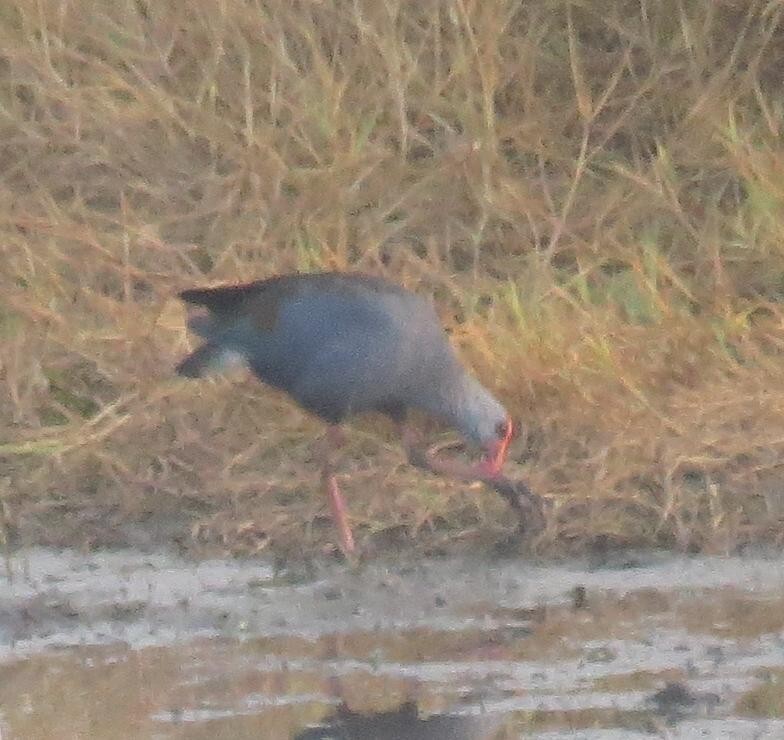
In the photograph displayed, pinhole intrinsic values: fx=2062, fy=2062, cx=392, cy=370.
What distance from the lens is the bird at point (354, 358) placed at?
16.1 feet

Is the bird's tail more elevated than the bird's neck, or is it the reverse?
the bird's tail

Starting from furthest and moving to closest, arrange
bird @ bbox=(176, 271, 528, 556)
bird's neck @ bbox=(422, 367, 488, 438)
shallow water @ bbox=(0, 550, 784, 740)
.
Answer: bird's neck @ bbox=(422, 367, 488, 438), bird @ bbox=(176, 271, 528, 556), shallow water @ bbox=(0, 550, 784, 740)

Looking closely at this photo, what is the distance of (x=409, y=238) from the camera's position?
6.21 m

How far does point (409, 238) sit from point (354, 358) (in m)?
1.36

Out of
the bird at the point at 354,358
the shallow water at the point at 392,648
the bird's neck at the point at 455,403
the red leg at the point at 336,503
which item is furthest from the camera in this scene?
the bird's neck at the point at 455,403

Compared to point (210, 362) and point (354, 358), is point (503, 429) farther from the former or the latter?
point (210, 362)

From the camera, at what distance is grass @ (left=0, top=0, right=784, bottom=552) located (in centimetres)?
494

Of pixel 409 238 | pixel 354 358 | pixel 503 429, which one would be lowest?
pixel 409 238

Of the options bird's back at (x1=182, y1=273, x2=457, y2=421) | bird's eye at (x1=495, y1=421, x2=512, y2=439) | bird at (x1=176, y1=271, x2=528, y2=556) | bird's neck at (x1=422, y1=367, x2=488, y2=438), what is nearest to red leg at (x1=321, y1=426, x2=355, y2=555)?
bird at (x1=176, y1=271, x2=528, y2=556)

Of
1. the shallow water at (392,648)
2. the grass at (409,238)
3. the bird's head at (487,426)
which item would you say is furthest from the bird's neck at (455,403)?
the shallow water at (392,648)

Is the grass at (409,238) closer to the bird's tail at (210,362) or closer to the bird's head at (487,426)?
the bird's head at (487,426)

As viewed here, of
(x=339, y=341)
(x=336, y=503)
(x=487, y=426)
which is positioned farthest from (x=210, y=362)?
(x=487, y=426)

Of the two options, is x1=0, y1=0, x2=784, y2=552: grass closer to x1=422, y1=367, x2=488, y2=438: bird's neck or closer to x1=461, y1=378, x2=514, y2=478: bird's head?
x1=461, y1=378, x2=514, y2=478: bird's head

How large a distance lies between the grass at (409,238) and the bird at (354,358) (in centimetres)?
12
